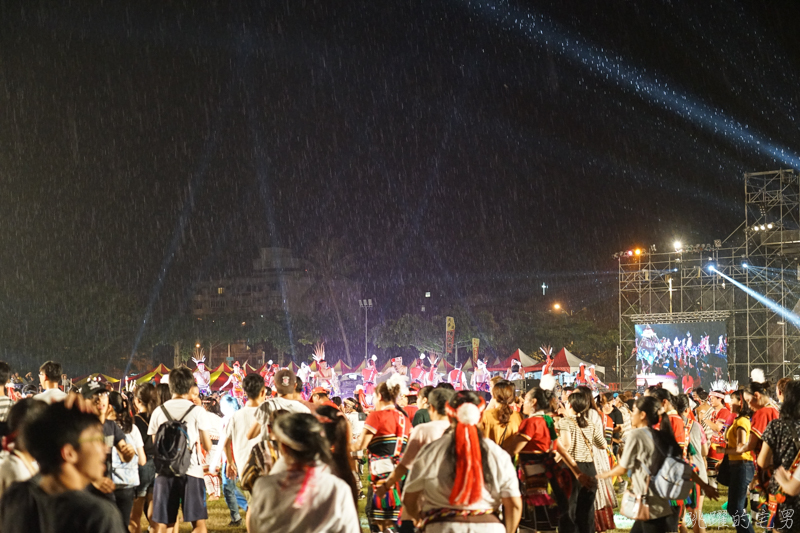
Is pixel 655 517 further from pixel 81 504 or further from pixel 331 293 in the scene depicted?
pixel 331 293

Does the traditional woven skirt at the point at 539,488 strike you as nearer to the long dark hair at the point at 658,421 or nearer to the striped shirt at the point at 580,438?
the striped shirt at the point at 580,438

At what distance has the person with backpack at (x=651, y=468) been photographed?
6594 mm

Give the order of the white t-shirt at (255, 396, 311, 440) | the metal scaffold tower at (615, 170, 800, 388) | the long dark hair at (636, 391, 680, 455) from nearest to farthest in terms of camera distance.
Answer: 1. the long dark hair at (636, 391, 680, 455)
2. the white t-shirt at (255, 396, 311, 440)
3. the metal scaffold tower at (615, 170, 800, 388)

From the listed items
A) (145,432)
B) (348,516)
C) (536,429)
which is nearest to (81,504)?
(348,516)

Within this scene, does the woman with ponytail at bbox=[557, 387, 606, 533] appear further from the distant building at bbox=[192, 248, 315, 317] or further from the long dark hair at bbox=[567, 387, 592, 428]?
the distant building at bbox=[192, 248, 315, 317]

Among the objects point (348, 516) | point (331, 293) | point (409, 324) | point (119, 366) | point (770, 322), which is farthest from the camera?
point (331, 293)

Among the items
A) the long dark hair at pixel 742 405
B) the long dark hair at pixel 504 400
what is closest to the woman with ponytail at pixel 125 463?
the long dark hair at pixel 504 400

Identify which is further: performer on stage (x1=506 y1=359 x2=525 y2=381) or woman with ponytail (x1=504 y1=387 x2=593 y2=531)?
performer on stage (x1=506 y1=359 x2=525 y2=381)

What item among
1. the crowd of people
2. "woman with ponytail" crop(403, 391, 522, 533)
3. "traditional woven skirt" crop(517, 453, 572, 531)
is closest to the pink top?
the crowd of people

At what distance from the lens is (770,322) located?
38.7m

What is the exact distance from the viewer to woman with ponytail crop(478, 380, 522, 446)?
24.8ft

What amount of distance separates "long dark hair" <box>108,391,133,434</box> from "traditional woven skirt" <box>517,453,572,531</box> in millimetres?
3475

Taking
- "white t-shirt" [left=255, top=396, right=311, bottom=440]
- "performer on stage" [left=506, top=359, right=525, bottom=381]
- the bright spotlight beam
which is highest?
the bright spotlight beam

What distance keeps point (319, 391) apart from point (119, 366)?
46618 millimetres
